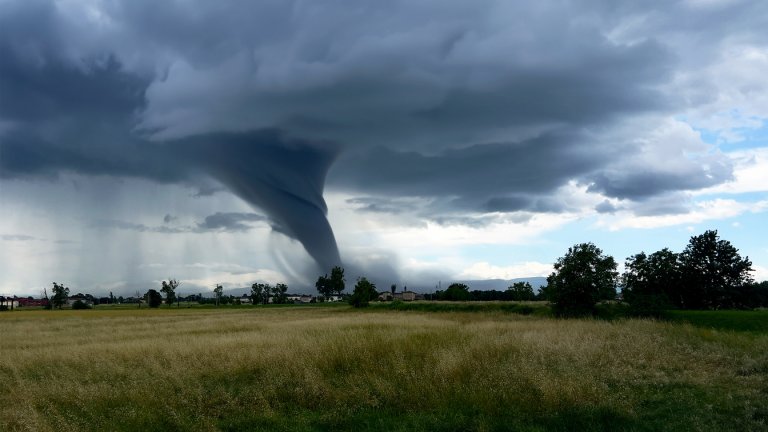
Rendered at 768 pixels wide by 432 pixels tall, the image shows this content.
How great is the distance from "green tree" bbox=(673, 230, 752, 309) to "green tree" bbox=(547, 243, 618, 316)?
1442 inches

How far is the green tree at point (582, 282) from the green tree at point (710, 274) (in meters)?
36.6

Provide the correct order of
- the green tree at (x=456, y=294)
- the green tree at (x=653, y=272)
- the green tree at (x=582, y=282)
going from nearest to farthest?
the green tree at (x=582, y=282), the green tree at (x=653, y=272), the green tree at (x=456, y=294)

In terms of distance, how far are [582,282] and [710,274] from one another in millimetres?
48148

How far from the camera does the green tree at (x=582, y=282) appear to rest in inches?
1909

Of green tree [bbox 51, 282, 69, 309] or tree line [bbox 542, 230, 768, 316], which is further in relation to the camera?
green tree [bbox 51, 282, 69, 309]

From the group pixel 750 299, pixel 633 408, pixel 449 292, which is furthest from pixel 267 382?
pixel 449 292

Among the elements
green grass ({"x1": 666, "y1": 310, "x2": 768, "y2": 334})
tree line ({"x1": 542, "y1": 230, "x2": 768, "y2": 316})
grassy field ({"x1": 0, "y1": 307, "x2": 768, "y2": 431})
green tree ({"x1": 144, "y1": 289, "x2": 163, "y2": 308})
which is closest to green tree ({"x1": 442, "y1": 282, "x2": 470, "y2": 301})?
tree line ({"x1": 542, "y1": 230, "x2": 768, "y2": 316})

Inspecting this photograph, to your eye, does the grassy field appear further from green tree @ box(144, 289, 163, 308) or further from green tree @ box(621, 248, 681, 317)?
green tree @ box(144, 289, 163, 308)

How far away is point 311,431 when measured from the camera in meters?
9.91

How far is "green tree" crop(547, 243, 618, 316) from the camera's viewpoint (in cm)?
4850

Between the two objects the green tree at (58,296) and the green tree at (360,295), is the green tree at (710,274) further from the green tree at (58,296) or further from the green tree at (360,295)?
the green tree at (58,296)

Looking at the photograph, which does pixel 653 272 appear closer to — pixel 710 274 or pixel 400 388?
pixel 710 274

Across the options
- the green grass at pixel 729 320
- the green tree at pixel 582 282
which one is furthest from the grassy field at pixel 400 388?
the green tree at pixel 582 282

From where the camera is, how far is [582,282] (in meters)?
48.4
